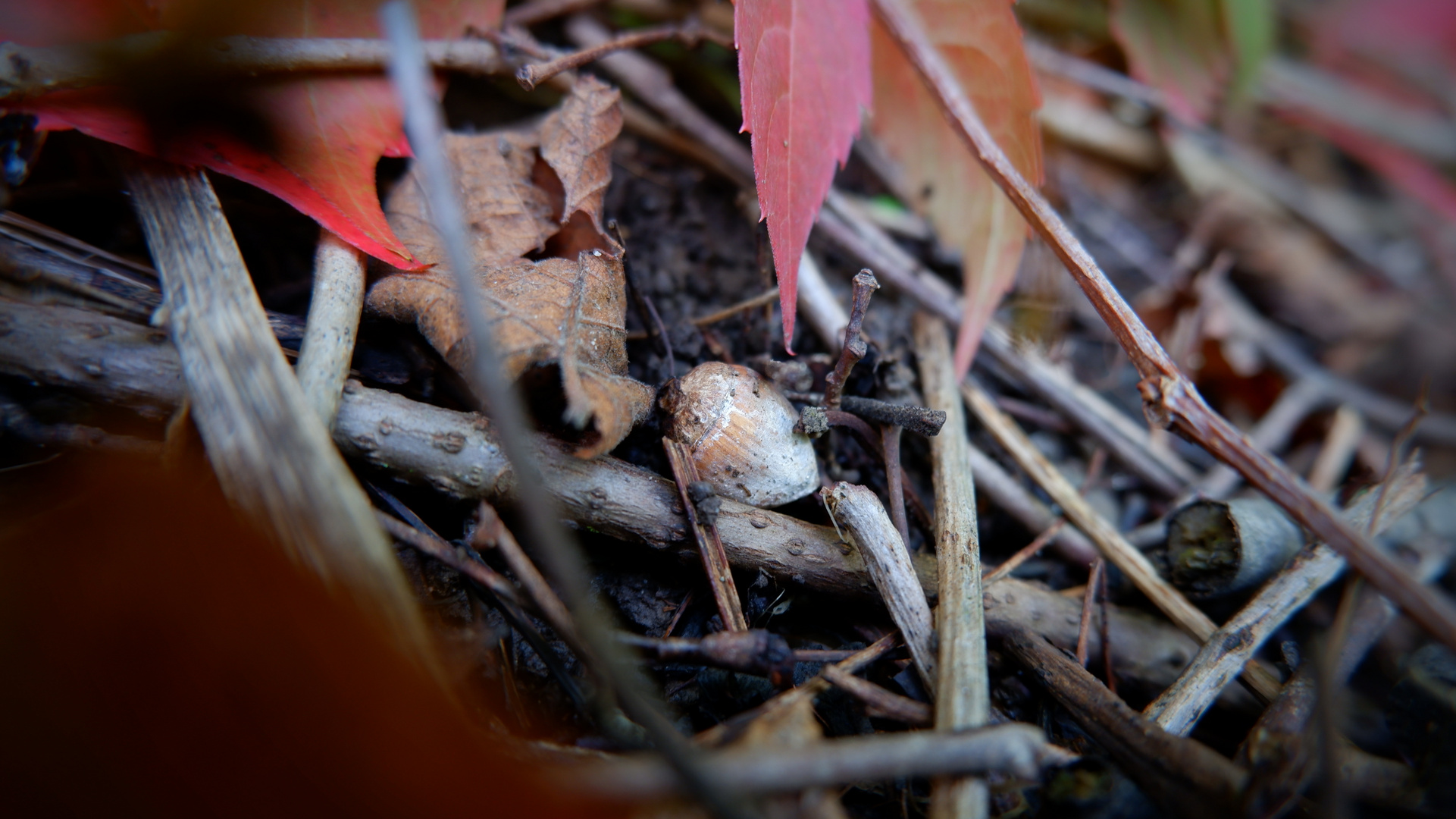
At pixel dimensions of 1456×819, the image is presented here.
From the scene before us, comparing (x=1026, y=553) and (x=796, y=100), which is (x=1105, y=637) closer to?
(x=1026, y=553)

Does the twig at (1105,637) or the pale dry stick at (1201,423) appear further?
the twig at (1105,637)

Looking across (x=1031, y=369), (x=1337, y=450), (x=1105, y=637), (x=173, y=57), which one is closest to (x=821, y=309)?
(x=1031, y=369)

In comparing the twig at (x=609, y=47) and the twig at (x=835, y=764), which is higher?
the twig at (x=609, y=47)

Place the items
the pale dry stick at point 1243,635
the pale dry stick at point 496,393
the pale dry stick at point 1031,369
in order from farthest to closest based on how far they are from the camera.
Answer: the pale dry stick at point 1031,369
the pale dry stick at point 1243,635
the pale dry stick at point 496,393

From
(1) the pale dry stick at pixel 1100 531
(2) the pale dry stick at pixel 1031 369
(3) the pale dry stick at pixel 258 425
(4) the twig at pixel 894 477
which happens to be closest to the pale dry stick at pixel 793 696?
(4) the twig at pixel 894 477

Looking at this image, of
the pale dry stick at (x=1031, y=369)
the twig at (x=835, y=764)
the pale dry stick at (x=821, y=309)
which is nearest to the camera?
the twig at (x=835, y=764)

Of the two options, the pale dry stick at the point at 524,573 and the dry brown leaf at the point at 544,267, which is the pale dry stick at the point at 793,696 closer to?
the pale dry stick at the point at 524,573

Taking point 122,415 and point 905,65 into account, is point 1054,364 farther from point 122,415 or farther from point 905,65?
point 122,415
